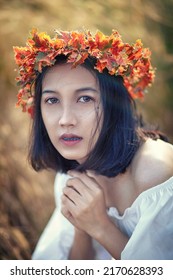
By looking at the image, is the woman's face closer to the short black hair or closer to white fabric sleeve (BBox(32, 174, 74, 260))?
the short black hair

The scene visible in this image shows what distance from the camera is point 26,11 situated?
1880 millimetres

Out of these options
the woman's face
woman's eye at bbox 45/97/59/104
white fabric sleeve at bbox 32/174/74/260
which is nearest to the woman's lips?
the woman's face

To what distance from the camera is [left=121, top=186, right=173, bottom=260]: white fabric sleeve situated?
139 centimetres

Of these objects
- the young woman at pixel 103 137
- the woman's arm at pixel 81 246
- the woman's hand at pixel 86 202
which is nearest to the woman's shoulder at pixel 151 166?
the young woman at pixel 103 137

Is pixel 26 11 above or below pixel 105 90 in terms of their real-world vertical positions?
above

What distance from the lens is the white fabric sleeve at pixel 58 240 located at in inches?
73.2

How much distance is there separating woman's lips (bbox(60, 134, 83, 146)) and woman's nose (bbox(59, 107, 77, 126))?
4 centimetres

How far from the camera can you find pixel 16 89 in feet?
7.70

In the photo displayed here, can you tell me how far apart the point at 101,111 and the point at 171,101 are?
588 mm

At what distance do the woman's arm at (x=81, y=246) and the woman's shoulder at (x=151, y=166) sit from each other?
387 mm

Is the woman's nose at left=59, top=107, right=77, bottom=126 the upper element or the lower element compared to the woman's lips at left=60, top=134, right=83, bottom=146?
upper
